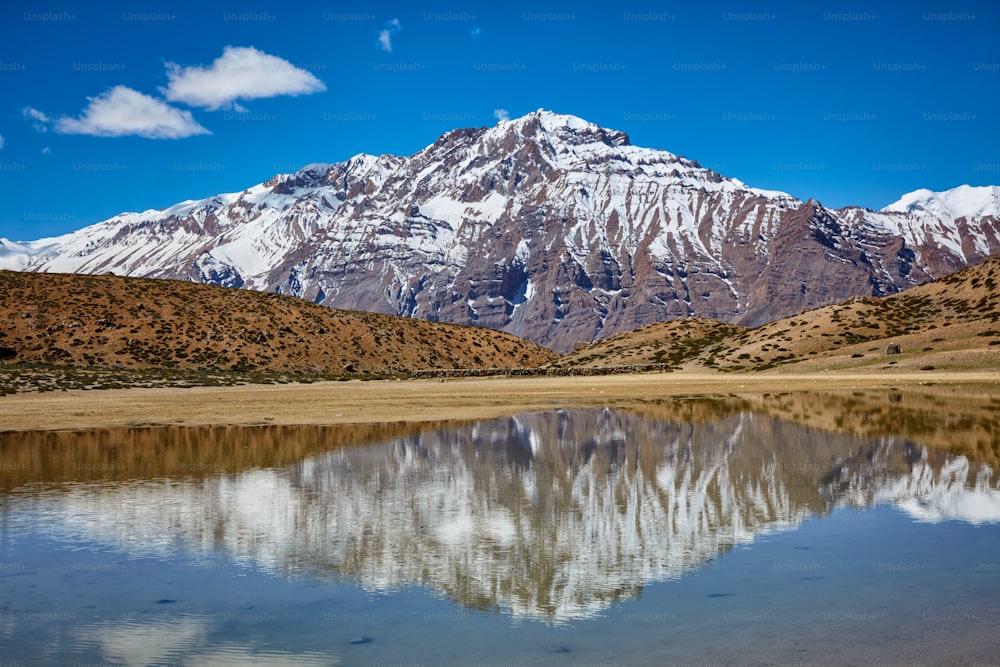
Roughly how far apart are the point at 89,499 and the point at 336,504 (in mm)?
5975

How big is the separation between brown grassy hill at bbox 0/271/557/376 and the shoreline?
21.2 m

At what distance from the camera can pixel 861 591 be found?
1139 cm

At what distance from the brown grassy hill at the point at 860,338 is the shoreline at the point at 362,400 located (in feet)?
18.7

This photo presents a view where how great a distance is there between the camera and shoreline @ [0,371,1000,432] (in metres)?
41.2

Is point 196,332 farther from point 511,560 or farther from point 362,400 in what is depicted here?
point 511,560

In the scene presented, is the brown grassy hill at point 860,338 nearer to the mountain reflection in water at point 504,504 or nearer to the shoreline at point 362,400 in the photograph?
the shoreline at point 362,400

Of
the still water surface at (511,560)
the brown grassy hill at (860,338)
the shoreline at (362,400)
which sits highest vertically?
the brown grassy hill at (860,338)

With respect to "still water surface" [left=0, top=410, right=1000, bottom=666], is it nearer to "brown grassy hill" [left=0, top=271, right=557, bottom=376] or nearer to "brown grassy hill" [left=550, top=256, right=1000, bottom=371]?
"brown grassy hill" [left=550, top=256, right=1000, bottom=371]

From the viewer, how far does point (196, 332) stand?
325ft

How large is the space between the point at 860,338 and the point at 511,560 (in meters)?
87.8

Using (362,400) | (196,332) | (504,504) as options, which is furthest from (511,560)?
(196,332)

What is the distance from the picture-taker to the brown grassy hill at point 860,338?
7694 cm

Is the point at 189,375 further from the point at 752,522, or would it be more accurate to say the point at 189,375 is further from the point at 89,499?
the point at 752,522

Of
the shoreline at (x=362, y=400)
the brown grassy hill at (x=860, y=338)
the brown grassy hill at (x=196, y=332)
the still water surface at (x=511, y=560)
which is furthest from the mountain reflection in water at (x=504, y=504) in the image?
the brown grassy hill at (x=196, y=332)
